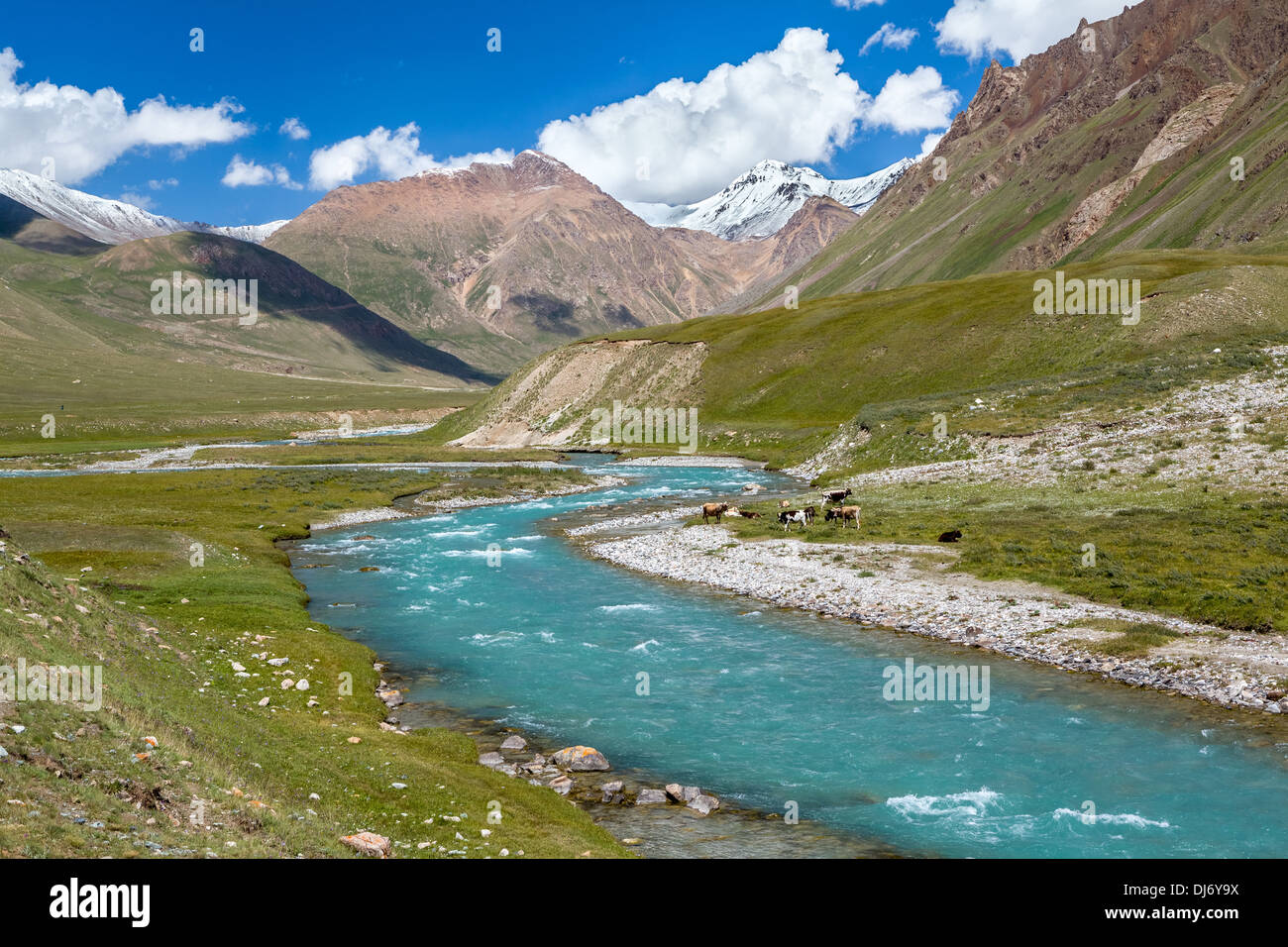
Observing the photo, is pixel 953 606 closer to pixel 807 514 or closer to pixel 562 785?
pixel 562 785

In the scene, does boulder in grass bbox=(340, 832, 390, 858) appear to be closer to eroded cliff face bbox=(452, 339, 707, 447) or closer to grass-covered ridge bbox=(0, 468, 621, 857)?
grass-covered ridge bbox=(0, 468, 621, 857)

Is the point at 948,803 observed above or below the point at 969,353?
below

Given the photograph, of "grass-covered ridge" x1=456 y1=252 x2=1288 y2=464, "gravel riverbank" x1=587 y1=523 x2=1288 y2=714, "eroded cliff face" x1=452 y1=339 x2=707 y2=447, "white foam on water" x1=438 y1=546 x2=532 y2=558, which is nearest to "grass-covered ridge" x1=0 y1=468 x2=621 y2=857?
"white foam on water" x1=438 y1=546 x2=532 y2=558

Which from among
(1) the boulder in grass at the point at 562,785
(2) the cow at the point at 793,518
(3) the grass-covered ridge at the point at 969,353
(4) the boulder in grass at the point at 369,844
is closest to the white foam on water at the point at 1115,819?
(1) the boulder in grass at the point at 562,785

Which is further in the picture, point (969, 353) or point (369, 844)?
point (969, 353)

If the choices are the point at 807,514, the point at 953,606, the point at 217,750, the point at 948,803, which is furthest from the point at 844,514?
the point at 217,750
